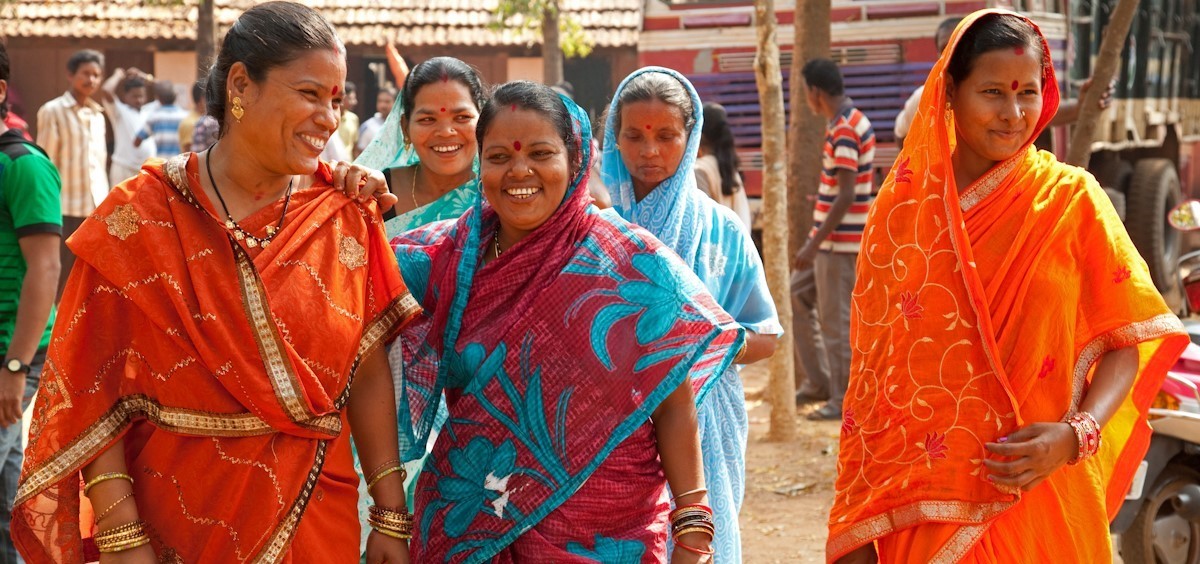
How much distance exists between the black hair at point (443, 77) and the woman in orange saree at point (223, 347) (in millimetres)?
1148

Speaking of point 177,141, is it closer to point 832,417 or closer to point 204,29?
point 204,29

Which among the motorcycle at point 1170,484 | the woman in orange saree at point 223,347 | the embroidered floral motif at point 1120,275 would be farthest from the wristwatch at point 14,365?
the motorcycle at point 1170,484

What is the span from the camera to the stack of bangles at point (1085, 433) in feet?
10.1

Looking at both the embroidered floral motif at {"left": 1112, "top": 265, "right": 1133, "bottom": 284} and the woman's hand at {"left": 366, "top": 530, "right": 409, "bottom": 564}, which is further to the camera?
the embroidered floral motif at {"left": 1112, "top": 265, "right": 1133, "bottom": 284}

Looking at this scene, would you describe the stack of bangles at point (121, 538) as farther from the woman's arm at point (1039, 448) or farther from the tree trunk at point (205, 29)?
the tree trunk at point (205, 29)

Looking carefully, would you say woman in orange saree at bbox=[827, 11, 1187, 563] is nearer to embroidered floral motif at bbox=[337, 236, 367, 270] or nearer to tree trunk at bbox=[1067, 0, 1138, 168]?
embroidered floral motif at bbox=[337, 236, 367, 270]

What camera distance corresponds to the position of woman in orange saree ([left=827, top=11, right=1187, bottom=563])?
3.12 m

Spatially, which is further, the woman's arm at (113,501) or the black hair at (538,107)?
the black hair at (538,107)

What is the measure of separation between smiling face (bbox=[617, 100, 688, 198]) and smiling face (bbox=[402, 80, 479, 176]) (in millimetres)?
464

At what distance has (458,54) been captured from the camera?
19266mm

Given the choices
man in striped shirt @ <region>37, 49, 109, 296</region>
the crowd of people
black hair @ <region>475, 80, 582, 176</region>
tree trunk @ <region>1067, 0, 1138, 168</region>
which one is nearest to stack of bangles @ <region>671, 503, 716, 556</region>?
the crowd of people

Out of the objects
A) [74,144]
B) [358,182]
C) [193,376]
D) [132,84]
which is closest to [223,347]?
[193,376]

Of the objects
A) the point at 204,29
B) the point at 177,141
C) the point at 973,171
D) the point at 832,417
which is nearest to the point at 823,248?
the point at 832,417

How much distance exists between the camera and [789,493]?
22.3 feet
